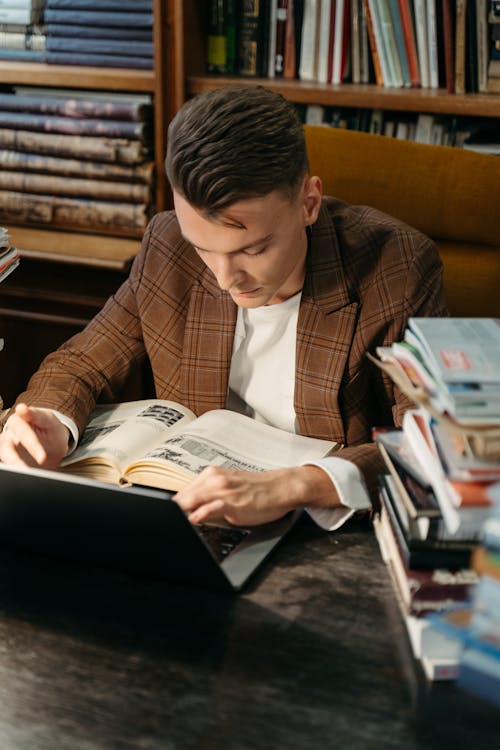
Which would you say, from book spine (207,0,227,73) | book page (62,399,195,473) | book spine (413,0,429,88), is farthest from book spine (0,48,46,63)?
book page (62,399,195,473)

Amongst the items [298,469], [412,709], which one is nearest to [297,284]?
[298,469]

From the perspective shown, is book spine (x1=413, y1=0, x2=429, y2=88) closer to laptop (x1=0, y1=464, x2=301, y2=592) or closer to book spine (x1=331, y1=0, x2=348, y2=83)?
book spine (x1=331, y1=0, x2=348, y2=83)

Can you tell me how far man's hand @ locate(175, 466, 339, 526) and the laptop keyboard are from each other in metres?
0.01

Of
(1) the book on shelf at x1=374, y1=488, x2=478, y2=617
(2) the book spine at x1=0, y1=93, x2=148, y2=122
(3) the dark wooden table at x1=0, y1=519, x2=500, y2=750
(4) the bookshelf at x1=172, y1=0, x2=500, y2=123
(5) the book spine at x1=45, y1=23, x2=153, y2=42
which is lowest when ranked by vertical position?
(3) the dark wooden table at x1=0, y1=519, x2=500, y2=750

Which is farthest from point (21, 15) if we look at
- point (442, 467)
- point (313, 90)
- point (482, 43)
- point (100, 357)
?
point (442, 467)

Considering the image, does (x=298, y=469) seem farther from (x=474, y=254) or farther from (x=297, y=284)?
(x=474, y=254)

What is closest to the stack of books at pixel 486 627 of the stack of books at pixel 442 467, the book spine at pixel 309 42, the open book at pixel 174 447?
the stack of books at pixel 442 467

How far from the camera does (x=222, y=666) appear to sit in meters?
0.89

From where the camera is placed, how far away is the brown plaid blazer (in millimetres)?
1469

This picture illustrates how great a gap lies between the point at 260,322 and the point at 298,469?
0.45m

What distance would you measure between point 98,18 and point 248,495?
1737 millimetres

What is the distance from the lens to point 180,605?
0.99 meters

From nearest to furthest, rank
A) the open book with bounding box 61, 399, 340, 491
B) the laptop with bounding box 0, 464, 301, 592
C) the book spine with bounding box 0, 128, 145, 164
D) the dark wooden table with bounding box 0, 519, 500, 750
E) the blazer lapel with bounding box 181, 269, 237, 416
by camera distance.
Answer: the dark wooden table with bounding box 0, 519, 500, 750 → the laptop with bounding box 0, 464, 301, 592 → the open book with bounding box 61, 399, 340, 491 → the blazer lapel with bounding box 181, 269, 237, 416 → the book spine with bounding box 0, 128, 145, 164

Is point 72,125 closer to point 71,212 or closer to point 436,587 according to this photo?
point 71,212
